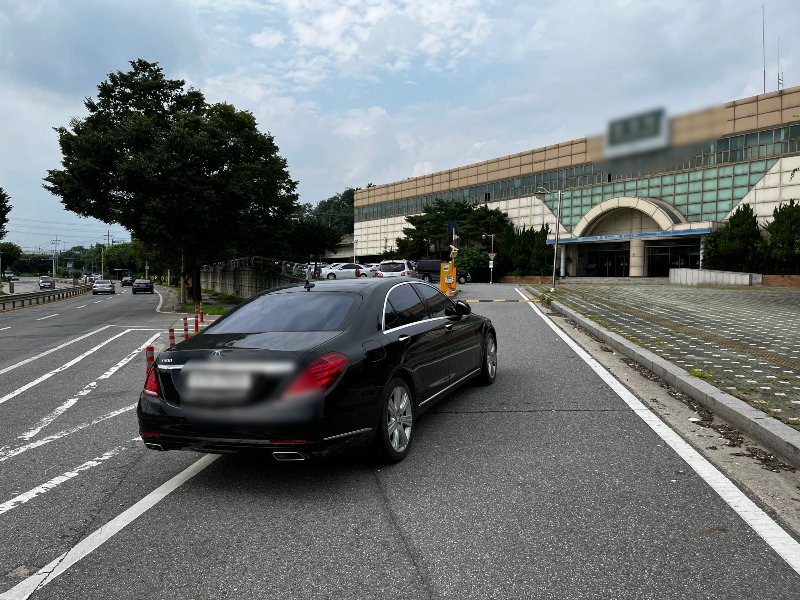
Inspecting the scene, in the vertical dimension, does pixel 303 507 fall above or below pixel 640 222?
below

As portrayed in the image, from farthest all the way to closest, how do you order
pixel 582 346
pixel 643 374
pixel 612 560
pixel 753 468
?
pixel 582 346 → pixel 643 374 → pixel 753 468 → pixel 612 560

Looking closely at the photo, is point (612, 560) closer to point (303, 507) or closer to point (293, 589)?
point (293, 589)

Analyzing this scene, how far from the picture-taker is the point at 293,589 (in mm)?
2881

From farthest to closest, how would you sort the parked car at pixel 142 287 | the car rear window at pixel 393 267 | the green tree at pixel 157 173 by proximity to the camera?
the parked car at pixel 142 287
the car rear window at pixel 393 267
the green tree at pixel 157 173

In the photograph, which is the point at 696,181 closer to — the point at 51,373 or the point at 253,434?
the point at 51,373

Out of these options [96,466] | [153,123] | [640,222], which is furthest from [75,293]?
→ [96,466]

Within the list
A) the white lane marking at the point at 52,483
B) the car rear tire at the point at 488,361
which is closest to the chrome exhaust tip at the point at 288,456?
the white lane marking at the point at 52,483

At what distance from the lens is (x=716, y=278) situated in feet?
130

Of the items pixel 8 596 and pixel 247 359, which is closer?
pixel 8 596

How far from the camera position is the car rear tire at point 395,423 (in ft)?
14.7

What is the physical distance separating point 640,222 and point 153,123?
4410 cm

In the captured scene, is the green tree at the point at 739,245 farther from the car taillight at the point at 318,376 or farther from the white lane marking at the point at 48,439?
the car taillight at the point at 318,376

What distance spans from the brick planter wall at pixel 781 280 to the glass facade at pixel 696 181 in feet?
29.4

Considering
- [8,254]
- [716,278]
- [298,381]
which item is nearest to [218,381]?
[298,381]
